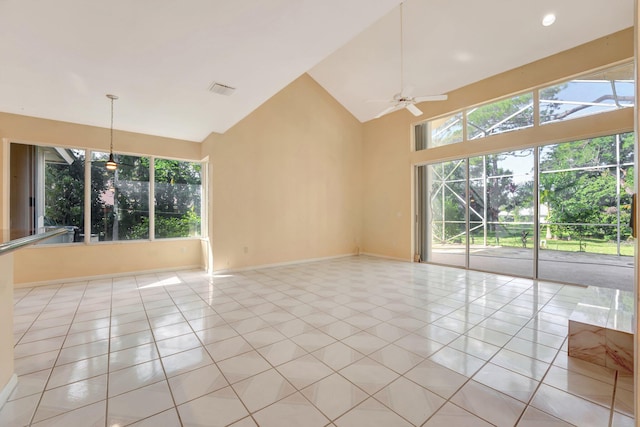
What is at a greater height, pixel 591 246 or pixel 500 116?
pixel 500 116

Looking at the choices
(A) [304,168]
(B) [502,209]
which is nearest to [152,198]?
(A) [304,168]

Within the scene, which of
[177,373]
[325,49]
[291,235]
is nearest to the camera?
[177,373]

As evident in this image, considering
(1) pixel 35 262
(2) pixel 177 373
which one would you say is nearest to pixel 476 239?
(2) pixel 177 373

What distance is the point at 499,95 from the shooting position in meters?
5.42

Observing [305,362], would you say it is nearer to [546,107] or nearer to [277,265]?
[277,265]

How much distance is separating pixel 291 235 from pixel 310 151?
2.24 meters

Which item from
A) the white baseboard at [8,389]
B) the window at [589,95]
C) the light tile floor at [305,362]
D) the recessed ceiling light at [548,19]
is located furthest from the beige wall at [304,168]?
the white baseboard at [8,389]

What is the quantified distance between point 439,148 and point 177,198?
614 centimetres

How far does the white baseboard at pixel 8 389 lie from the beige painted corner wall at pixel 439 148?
6687mm

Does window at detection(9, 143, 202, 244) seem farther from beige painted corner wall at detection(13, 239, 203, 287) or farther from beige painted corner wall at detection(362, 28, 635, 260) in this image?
beige painted corner wall at detection(362, 28, 635, 260)

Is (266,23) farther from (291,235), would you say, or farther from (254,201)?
(291,235)

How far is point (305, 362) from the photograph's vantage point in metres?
2.29

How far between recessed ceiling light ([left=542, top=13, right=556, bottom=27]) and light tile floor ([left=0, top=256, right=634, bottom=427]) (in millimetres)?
4223

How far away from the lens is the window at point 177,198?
5.86 metres
